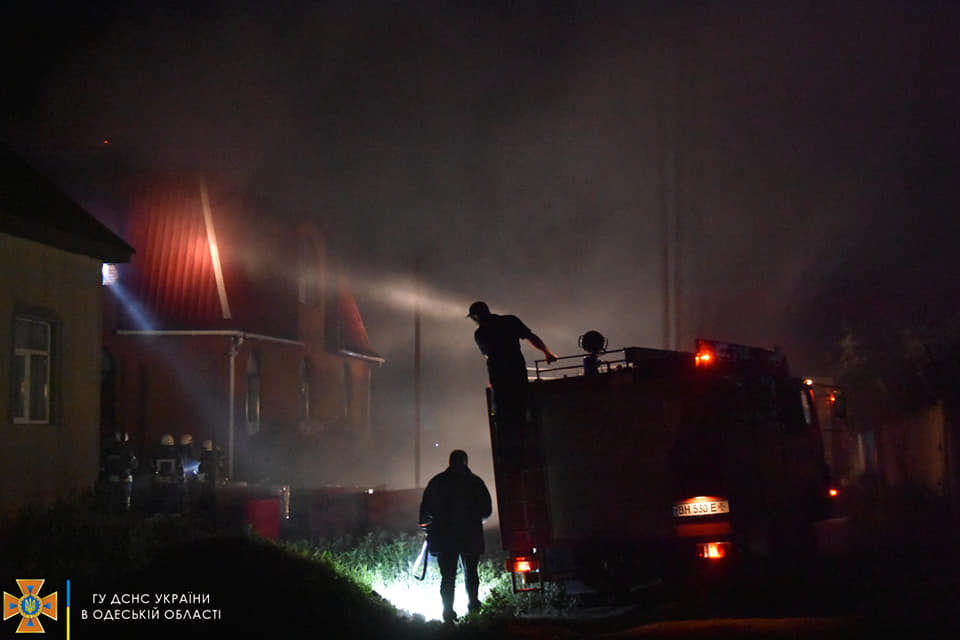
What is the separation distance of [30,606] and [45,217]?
265 inches

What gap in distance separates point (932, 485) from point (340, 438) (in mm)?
14841

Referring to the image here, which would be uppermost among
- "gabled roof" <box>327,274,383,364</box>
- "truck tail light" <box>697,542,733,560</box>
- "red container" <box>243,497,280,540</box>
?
"gabled roof" <box>327,274,383,364</box>

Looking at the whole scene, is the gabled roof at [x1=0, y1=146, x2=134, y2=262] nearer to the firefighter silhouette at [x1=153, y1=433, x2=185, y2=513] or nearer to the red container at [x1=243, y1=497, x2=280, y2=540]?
the firefighter silhouette at [x1=153, y1=433, x2=185, y2=513]

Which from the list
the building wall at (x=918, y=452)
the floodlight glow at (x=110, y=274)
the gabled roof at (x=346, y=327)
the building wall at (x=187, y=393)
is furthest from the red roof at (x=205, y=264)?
the building wall at (x=918, y=452)

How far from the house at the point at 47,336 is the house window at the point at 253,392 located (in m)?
8.98

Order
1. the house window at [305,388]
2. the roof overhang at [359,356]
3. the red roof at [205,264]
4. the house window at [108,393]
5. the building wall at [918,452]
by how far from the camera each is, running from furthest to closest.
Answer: the roof overhang at [359,356] < the house window at [305,388] < the red roof at [205,264] < the house window at [108,393] < the building wall at [918,452]

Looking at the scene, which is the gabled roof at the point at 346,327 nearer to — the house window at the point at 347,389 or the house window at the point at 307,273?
the house window at the point at 347,389

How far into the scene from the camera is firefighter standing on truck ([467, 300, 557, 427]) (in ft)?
32.6

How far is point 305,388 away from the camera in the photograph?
26.5m

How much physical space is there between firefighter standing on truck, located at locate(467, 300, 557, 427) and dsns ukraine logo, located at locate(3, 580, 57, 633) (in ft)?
14.5

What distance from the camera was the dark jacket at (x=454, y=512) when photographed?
9438mm

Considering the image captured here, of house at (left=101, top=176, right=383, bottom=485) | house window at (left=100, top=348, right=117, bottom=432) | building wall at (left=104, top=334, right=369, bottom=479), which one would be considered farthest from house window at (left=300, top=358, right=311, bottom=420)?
house window at (left=100, top=348, right=117, bottom=432)

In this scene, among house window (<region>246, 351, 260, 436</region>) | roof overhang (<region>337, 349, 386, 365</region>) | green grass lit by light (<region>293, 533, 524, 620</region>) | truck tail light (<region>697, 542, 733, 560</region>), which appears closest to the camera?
truck tail light (<region>697, 542, 733, 560</region>)

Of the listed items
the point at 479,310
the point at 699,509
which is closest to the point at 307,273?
the point at 479,310
